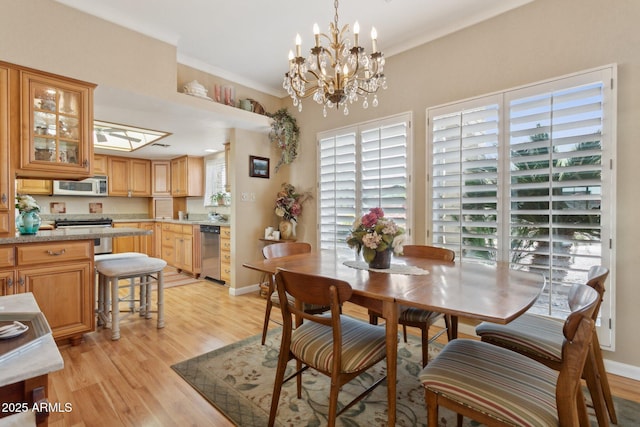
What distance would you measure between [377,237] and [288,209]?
2355 millimetres

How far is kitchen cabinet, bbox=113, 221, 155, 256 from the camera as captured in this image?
5.84 m

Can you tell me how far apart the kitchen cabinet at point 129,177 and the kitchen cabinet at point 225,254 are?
3064 mm

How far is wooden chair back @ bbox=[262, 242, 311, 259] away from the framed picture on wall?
182 cm

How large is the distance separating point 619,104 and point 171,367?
360 centimetres

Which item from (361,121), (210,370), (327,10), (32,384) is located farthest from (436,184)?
(32,384)

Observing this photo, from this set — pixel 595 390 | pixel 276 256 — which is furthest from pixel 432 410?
pixel 276 256

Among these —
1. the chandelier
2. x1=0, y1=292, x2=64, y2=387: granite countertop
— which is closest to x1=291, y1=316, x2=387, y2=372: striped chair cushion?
x1=0, y1=292, x2=64, y2=387: granite countertop

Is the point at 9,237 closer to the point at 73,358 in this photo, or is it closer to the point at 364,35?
the point at 73,358

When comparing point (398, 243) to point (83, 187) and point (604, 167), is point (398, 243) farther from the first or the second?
point (83, 187)

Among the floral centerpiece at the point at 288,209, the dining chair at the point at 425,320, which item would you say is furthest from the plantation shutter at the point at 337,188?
the dining chair at the point at 425,320

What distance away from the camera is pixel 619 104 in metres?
2.04

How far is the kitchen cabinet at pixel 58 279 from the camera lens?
2215mm

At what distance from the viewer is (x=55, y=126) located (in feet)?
8.27

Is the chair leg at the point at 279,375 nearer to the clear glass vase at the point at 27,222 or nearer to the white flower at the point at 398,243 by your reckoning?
the white flower at the point at 398,243
